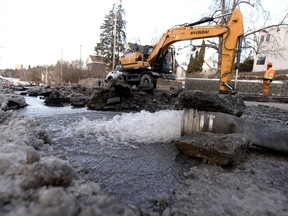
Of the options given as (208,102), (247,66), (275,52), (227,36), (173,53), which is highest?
(275,52)

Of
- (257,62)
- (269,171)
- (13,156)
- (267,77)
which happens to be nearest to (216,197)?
(269,171)

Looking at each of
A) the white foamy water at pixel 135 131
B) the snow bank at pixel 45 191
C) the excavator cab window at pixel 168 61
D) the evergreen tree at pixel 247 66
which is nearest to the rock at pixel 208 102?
the white foamy water at pixel 135 131

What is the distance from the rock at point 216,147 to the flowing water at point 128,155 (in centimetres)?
12

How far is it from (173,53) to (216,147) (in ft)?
37.7

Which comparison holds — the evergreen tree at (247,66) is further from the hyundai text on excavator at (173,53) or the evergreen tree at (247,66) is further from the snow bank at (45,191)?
the snow bank at (45,191)

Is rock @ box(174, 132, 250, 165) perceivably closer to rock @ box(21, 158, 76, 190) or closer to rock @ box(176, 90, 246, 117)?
rock @ box(21, 158, 76, 190)

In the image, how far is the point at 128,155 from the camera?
2.19m

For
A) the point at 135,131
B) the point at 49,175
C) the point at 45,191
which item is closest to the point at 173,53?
the point at 135,131

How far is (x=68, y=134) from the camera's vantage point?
2881mm

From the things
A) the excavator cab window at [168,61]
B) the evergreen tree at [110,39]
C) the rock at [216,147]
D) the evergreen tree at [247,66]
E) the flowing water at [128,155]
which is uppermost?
the evergreen tree at [110,39]

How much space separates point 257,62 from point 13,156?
1380 inches

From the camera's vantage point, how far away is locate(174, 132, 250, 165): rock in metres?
1.84

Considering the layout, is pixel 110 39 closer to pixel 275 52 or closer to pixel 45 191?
pixel 275 52

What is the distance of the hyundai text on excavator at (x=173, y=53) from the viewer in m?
6.87
